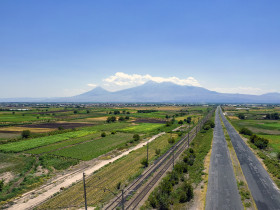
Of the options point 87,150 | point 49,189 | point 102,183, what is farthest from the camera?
point 87,150

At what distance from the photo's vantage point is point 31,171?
38906mm

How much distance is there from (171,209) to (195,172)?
15303 millimetres

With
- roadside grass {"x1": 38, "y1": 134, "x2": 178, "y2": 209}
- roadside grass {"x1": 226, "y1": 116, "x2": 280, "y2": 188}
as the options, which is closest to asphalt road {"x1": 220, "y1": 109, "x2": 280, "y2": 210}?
roadside grass {"x1": 226, "y1": 116, "x2": 280, "y2": 188}

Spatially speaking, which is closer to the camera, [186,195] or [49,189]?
[186,195]

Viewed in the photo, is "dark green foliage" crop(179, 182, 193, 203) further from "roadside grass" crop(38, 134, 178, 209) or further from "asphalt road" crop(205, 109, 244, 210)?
"roadside grass" crop(38, 134, 178, 209)

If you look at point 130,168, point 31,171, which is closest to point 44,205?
point 31,171

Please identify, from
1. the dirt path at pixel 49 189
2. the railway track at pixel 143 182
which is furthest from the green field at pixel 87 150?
the railway track at pixel 143 182

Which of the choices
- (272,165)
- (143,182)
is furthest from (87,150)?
(272,165)

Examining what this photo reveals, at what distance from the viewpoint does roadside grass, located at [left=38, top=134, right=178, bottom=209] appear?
27.0 m

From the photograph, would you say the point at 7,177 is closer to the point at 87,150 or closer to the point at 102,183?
the point at 102,183

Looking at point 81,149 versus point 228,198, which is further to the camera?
point 81,149

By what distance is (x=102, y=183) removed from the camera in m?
33.2

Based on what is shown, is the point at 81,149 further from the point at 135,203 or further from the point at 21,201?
the point at 135,203

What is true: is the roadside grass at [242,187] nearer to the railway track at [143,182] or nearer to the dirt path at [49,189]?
the railway track at [143,182]
